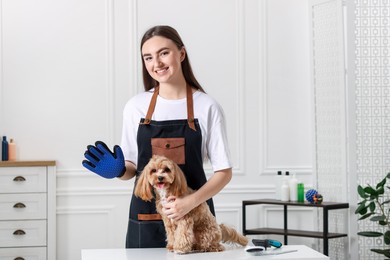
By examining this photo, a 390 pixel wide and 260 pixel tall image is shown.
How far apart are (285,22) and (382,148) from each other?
1259 millimetres

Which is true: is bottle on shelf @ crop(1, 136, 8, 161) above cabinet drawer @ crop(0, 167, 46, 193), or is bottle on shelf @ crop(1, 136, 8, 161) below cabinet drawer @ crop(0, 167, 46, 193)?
above

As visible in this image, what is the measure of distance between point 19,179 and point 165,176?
9.40ft

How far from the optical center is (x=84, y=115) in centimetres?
533

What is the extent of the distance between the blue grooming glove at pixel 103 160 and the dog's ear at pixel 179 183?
0.23m

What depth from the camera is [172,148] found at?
2520mm

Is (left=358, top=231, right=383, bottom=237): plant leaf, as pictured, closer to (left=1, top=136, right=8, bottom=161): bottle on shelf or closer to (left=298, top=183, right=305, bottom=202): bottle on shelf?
(left=298, top=183, right=305, bottom=202): bottle on shelf

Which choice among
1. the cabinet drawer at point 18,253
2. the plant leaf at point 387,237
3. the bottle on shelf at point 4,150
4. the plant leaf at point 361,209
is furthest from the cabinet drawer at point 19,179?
the plant leaf at point 387,237

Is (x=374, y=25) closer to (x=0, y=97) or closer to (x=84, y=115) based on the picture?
(x=84, y=115)

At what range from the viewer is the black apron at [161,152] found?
252 cm

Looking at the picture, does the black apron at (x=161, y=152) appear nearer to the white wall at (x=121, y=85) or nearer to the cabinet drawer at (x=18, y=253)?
the cabinet drawer at (x=18, y=253)

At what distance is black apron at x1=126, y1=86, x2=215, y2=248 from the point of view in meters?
2.52

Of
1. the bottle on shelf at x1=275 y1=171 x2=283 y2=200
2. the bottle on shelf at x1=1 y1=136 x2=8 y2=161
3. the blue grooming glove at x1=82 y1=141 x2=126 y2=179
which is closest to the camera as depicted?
the blue grooming glove at x1=82 y1=141 x2=126 y2=179

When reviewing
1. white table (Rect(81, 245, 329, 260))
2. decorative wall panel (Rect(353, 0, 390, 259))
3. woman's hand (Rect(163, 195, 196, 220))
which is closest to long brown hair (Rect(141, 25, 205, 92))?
woman's hand (Rect(163, 195, 196, 220))

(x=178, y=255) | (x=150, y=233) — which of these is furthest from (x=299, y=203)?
(x=178, y=255)
